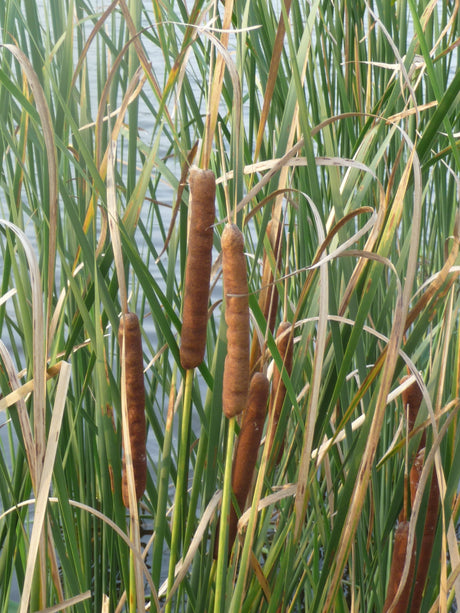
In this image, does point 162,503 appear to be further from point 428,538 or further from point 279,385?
point 428,538

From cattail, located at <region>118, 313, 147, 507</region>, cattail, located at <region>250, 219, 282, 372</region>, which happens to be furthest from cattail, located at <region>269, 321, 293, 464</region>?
cattail, located at <region>118, 313, 147, 507</region>

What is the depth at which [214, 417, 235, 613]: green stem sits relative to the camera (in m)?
0.70

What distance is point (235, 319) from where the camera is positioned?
0.63 metres

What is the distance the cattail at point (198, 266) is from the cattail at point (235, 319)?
2cm

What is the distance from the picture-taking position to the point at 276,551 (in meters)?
0.87

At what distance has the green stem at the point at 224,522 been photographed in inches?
27.7

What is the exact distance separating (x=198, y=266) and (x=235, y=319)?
5cm

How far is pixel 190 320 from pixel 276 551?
35cm

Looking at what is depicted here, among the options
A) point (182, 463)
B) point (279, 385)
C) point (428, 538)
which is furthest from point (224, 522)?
point (428, 538)

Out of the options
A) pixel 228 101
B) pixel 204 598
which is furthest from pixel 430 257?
pixel 204 598

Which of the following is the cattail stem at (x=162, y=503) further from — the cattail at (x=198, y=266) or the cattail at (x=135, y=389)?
the cattail at (x=198, y=266)

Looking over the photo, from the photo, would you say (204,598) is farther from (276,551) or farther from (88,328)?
(88,328)

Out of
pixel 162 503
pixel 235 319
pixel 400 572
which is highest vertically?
pixel 235 319

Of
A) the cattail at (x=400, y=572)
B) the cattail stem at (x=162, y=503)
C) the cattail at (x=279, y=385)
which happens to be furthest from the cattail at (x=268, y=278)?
the cattail at (x=400, y=572)
